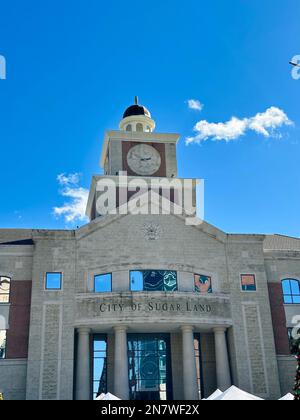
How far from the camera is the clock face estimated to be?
49562mm

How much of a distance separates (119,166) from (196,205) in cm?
786

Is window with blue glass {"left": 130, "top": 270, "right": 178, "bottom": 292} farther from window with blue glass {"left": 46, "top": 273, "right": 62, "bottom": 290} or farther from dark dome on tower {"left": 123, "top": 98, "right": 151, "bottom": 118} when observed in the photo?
dark dome on tower {"left": 123, "top": 98, "right": 151, "bottom": 118}

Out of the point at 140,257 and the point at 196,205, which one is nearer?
the point at 140,257

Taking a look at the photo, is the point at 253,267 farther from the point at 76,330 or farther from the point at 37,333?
the point at 37,333

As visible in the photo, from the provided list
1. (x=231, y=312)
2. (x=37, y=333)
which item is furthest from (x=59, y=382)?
(x=231, y=312)

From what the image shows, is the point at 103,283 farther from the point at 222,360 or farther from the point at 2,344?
the point at 222,360

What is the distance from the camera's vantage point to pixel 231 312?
3762cm

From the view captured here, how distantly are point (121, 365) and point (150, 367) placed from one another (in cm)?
361

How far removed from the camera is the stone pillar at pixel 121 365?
33.9 m

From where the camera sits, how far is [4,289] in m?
37.2

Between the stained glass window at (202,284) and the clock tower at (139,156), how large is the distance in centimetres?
1229

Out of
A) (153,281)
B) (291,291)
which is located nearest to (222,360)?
(153,281)

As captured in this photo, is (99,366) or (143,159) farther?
(143,159)

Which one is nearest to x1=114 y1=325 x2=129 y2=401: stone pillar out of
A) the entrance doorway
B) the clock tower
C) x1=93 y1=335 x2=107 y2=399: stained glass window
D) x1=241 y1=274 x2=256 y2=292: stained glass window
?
the entrance doorway
